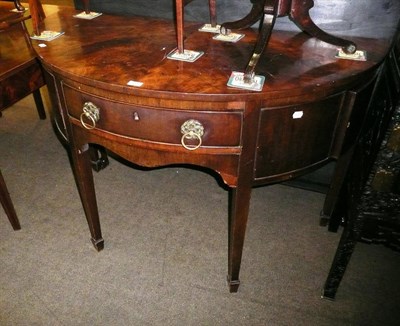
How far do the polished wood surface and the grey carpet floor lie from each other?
0.53m

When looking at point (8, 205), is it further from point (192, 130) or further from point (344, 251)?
→ point (344, 251)

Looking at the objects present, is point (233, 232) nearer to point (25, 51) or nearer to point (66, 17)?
point (66, 17)

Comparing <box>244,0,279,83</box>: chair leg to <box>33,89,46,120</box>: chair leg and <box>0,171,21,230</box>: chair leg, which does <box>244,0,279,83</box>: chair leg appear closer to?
<box>0,171,21,230</box>: chair leg

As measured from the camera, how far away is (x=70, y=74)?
89cm

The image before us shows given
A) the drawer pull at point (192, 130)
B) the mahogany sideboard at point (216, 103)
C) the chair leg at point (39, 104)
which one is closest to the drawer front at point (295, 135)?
the mahogany sideboard at point (216, 103)

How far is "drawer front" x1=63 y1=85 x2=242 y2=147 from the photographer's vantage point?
83 cm

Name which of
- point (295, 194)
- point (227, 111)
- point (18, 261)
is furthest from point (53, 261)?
point (295, 194)

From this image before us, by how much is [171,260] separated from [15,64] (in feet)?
3.31

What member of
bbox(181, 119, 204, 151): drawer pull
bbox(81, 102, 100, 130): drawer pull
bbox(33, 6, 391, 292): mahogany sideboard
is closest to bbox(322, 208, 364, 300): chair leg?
bbox(33, 6, 391, 292): mahogany sideboard

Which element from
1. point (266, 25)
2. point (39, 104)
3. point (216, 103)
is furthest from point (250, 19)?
point (39, 104)

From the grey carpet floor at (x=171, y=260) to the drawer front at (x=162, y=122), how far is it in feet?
2.17

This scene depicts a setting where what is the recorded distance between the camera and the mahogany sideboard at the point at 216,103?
823 millimetres

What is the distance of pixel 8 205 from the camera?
1441 mm

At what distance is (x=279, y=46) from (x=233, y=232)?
58 centimetres
